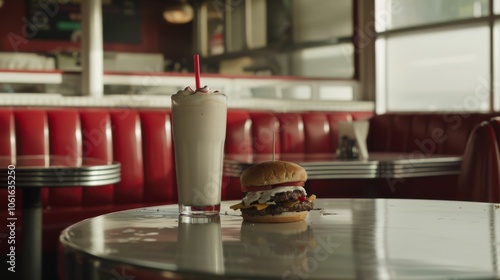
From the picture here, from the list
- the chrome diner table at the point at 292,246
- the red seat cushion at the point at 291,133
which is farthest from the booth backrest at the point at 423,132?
the chrome diner table at the point at 292,246

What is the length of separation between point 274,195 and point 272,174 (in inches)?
2.0

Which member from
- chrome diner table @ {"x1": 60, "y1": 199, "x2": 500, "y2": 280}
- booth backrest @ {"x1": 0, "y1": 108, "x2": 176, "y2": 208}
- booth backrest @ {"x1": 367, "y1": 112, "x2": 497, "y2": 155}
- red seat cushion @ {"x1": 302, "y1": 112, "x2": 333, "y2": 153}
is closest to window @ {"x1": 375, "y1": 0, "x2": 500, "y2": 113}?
booth backrest @ {"x1": 367, "y1": 112, "x2": 497, "y2": 155}

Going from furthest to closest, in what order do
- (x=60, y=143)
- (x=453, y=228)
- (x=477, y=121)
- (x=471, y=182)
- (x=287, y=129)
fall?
(x=287, y=129) → (x=477, y=121) → (x=60, y=143) → (x=471, y=182) → (x=453, y=228)

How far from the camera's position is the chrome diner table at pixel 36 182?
2.83 meters

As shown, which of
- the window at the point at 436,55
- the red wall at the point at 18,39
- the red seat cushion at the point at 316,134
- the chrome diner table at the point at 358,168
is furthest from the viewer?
the red wall at the point at 18,39

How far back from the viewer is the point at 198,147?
1647 mm

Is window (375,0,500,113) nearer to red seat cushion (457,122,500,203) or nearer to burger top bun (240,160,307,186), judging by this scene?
red seat cushion (457,122,500,203)

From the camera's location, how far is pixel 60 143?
429 cm

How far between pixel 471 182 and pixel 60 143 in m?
2.36

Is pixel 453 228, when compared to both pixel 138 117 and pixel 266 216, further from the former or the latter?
pixel 138 117

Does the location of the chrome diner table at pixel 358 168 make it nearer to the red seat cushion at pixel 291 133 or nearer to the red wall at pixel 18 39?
the red seat cushion at pixel 291 133

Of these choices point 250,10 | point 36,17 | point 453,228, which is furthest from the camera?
Answer: point 36,17

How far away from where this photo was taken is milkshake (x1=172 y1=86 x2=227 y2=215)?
163cm

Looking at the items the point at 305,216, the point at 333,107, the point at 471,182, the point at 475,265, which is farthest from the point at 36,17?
the point at 475,265
